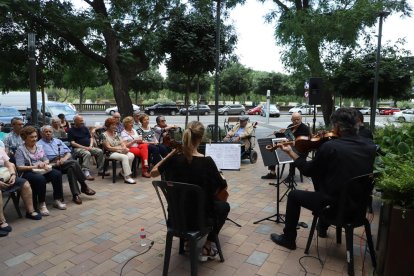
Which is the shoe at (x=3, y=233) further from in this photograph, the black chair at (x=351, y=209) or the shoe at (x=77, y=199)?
the black chair at (x=351, y=209)

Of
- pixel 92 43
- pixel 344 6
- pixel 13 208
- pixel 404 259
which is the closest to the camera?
pixel 404 259

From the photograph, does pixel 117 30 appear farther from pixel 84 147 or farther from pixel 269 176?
pixel 269 176

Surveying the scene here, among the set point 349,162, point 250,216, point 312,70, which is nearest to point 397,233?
point 349,162

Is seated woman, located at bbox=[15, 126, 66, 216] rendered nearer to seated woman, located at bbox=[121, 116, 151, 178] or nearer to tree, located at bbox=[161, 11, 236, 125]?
seated woman, located at bbox=[121, 116, 151, 178]

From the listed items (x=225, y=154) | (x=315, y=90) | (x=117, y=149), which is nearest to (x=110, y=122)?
(x=117, y=149)

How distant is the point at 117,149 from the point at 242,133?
2.92 m

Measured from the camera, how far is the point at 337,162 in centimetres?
272

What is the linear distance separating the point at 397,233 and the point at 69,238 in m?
3.25

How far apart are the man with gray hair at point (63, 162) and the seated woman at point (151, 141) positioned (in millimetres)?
1859

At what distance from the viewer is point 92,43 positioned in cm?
982

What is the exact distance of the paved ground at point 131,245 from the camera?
283 cm

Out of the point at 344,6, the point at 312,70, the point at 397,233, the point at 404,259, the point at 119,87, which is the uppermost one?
the point at 344,6

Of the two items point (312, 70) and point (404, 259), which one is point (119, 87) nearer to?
point (312, 70)

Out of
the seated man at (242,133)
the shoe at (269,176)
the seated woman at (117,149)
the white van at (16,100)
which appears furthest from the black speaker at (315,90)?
the white van at (16,100)
